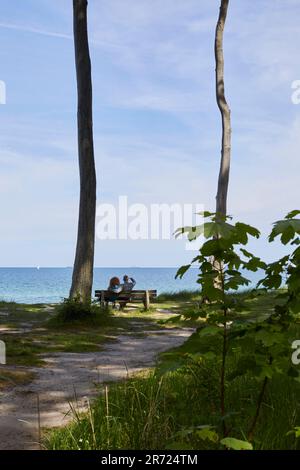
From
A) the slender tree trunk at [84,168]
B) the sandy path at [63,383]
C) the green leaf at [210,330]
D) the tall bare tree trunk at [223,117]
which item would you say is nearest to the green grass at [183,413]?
the green leaf at [210,330]

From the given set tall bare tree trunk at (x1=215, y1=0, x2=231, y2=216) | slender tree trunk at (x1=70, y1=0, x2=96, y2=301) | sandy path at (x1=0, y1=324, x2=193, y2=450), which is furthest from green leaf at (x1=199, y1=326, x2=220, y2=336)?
tall bare tree trunk at (x1=215, y1=0, x2=231, y2=216)

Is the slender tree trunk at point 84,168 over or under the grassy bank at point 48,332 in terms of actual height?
over

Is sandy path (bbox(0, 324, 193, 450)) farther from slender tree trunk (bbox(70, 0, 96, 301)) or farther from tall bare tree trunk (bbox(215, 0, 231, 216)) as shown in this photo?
tall bare tree trunk (bbox(215, 0, 231, 216))

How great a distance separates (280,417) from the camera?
190 inches

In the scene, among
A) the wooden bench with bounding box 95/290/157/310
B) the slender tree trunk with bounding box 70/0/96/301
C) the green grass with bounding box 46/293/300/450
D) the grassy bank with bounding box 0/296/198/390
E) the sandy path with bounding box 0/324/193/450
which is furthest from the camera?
the wooden bench with bounding box 95/290/157/310

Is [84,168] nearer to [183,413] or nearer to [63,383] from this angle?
[63,383]

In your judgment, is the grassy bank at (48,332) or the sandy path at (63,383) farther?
the grassy bank at (48,332)

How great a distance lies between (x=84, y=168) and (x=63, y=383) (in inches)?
331

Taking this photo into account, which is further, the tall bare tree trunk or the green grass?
the tall bare tree trunk

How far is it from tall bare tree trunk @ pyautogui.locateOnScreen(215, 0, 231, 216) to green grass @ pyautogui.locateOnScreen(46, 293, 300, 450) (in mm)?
13082

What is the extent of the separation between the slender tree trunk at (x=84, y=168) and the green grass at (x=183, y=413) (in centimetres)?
819

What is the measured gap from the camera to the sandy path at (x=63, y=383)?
17.1 feet

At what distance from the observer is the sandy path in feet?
17.1

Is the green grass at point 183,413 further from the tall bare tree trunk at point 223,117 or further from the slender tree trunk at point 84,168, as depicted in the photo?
the tall bare tree trunk at point 223,117
